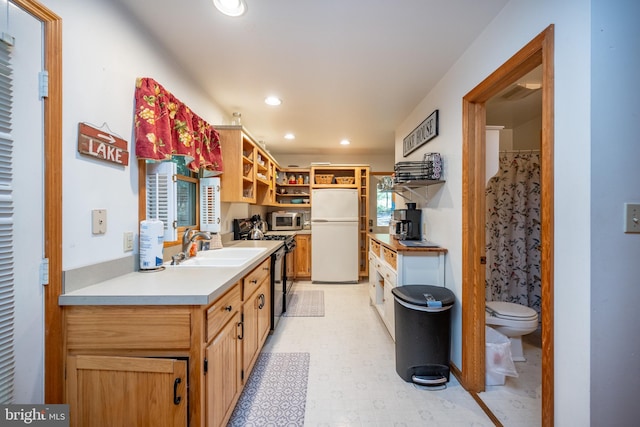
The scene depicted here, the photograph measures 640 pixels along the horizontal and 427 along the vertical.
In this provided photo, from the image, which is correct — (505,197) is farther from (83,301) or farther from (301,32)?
(83,301)

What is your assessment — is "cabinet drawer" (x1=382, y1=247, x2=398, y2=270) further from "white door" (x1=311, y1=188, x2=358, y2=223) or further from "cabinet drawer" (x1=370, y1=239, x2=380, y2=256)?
"white door" (x1=311, y1=188, x2=358, y2=223)

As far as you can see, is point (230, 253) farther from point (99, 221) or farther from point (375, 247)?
point (375, 247)

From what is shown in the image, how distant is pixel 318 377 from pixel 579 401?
4.69 ft

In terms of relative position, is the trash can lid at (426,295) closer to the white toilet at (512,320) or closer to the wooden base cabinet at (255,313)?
the white toilet at (512,320)

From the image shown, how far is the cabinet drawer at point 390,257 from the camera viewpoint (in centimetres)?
221

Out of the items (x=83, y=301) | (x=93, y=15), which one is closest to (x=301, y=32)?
(x=93, y=15)

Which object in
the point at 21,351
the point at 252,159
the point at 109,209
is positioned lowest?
the point at 21,351

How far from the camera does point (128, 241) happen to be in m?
1.43

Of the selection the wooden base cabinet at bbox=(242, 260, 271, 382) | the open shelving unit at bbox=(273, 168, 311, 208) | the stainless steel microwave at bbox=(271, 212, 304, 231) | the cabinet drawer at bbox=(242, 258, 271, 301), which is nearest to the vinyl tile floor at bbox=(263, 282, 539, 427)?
the wooden base cabinet at bbox=(242, 260, 271, 382)

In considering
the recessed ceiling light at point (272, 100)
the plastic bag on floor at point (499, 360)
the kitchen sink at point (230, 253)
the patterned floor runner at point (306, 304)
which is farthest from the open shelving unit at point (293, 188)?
the plastic bag on floor at point (499, 360)

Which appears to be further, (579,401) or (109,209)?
(109,209)

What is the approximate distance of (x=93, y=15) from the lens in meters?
1.23

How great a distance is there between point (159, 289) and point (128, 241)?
526 millimetres

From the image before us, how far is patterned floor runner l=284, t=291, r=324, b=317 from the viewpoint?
3.03m
